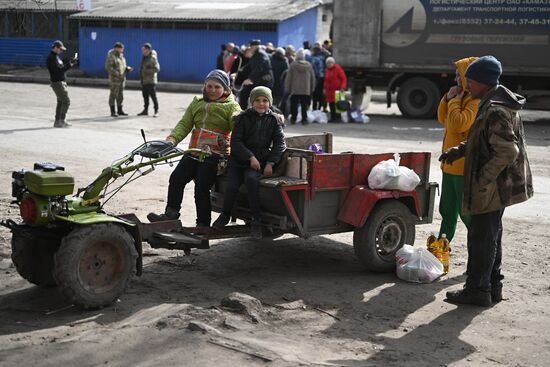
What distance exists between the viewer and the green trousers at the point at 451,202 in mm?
7562

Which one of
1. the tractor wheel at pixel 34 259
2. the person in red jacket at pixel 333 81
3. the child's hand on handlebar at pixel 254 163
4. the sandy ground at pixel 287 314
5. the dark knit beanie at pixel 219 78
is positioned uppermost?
the dark knit beanie at pixel 219 78

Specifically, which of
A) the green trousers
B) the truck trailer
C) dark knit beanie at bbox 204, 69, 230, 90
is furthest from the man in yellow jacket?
the truck trailer

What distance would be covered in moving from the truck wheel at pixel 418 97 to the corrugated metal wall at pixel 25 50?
65.5ft

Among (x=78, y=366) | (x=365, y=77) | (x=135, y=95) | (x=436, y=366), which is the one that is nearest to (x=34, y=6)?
(x=78, y=366)

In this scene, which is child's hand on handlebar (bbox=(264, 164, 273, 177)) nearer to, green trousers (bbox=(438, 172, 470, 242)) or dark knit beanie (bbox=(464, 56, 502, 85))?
green trousers (bbox=(438, 172, 470, 242))

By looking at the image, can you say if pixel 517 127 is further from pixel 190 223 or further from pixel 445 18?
pixel 445 18

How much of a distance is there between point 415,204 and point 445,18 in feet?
51.1

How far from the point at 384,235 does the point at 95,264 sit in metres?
2.74

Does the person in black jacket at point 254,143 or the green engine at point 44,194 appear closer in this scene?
the green engine at point 44,194

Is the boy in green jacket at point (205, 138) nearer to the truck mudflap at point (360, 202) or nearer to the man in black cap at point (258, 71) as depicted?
the truck mudflap at point (360, 202)

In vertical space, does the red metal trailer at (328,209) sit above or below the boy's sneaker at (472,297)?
above

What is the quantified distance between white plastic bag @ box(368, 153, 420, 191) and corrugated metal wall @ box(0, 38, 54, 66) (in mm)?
32251

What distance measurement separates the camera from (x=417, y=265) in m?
7.23

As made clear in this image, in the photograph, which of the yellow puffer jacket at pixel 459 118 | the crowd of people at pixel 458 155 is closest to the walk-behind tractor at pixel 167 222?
the crowd of people at pixel 458 155
